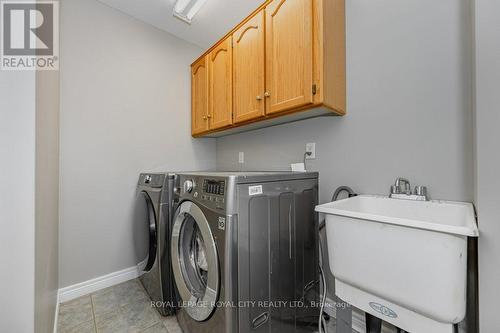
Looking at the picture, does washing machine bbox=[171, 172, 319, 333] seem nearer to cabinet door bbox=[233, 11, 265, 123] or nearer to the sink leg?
the sink leg

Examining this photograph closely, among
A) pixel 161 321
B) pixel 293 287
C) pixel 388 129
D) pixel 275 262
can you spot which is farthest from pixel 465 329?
pixel 161 321

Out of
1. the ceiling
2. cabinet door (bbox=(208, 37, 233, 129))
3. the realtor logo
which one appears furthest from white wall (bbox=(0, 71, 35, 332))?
the ceiling

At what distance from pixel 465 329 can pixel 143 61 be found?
302 cm

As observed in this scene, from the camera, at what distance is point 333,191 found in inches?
58.2

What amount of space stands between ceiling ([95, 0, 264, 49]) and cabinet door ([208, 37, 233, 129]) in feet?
0.94

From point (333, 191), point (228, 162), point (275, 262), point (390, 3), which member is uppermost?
point (390, 3)

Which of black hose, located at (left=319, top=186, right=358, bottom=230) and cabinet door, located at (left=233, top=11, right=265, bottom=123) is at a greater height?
cabinet door, located at (left=233, top=11, right=265, bottom=123)

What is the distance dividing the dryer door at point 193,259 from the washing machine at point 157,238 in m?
0.17

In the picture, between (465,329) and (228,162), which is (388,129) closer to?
(465,329)

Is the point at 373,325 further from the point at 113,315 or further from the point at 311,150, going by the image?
the point at 113,315

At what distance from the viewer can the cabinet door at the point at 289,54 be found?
4.03 ft

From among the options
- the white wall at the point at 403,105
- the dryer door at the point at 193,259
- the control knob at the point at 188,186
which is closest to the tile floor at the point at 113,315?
the dryer door at the point at 193,259

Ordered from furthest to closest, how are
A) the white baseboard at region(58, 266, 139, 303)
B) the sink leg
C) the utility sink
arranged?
the white baseboard at region(58, 266, 139, 303)
the sink leg
the utility sink

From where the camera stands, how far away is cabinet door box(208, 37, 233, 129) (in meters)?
1.81
